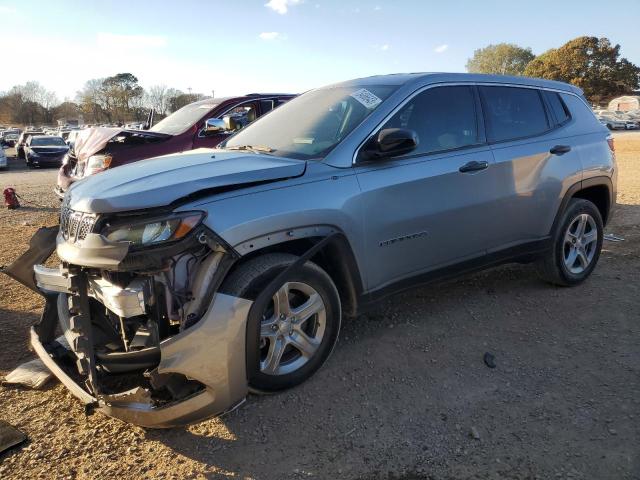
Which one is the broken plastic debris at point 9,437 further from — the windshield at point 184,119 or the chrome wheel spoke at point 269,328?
the windshield at point 184,119

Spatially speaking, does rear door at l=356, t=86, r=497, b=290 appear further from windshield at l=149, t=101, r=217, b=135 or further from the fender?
windshield at l=149, t=101, r=217, b=135


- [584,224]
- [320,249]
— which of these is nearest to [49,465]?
[320,249]

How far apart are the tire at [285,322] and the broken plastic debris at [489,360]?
42.0 inches

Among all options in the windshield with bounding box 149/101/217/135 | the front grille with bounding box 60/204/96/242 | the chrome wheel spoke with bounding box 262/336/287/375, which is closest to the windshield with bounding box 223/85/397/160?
the chrome wheel spoke with bounding box 262/336/287/375

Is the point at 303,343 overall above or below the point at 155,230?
below

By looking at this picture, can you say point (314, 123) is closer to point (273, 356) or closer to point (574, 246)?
point (273, 356)

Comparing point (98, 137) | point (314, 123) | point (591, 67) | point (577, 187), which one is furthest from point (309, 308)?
point (591, 67)

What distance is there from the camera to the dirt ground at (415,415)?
2514 mm

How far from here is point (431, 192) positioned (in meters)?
3.55

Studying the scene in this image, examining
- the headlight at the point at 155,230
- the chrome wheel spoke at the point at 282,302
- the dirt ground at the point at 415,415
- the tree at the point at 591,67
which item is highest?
the tree at the point at 591,67

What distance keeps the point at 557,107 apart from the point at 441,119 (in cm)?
155

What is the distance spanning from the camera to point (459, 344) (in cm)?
370

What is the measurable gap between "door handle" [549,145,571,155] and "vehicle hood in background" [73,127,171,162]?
4799 millimetres

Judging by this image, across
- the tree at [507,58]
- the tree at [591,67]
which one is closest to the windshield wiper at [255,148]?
the tree at [591,67]
